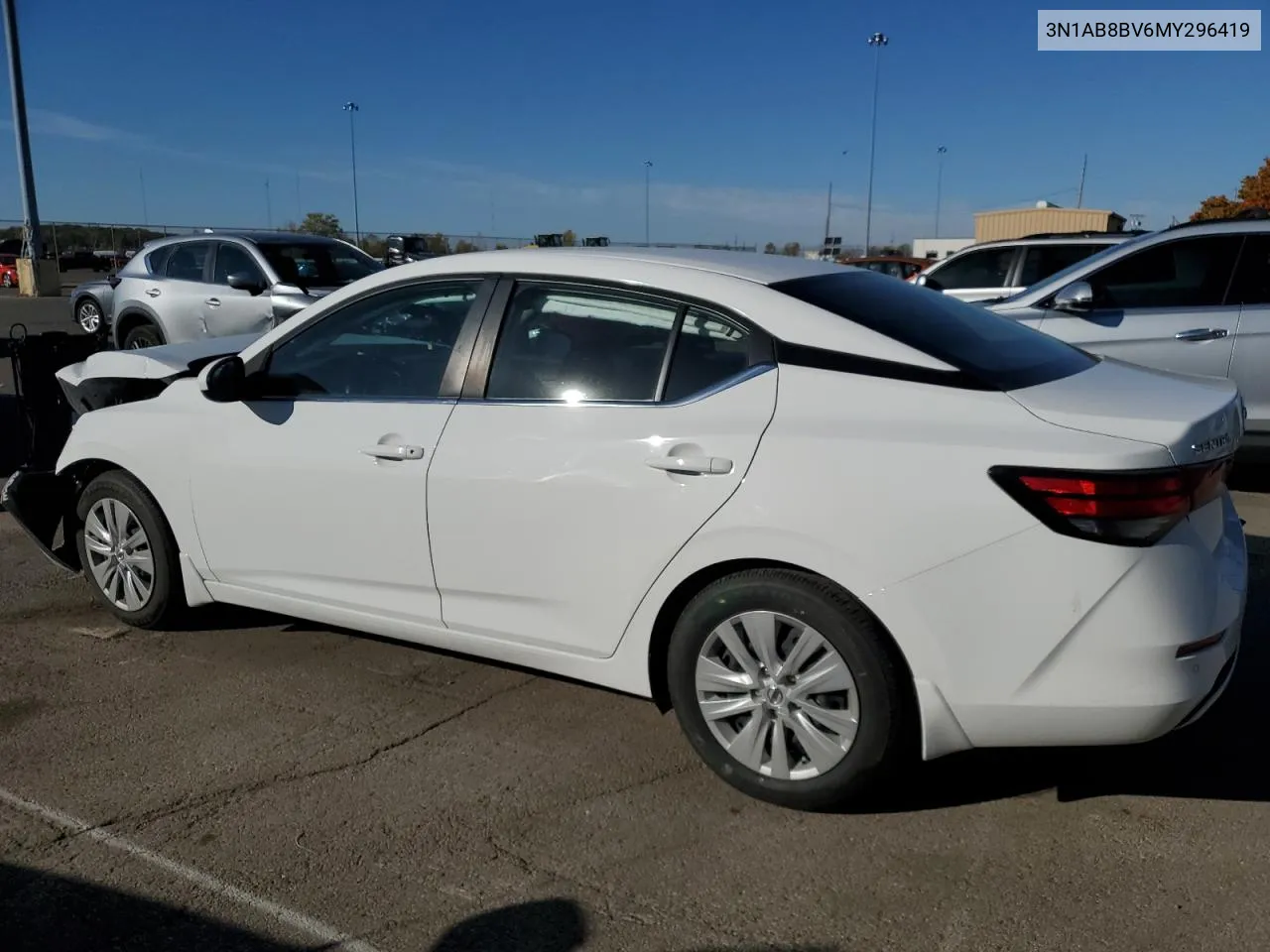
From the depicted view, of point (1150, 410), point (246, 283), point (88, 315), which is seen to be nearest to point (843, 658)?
point (1150, 410)

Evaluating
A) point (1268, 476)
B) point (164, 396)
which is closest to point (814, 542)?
point (164, 396)

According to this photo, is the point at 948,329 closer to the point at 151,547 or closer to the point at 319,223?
the point at 151,547

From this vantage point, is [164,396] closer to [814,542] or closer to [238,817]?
[238,817]

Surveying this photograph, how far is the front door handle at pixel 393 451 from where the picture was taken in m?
3.67

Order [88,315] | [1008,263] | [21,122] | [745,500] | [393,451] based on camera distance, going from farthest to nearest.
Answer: [21,122]
[88,315]
[1008,263]
[393,451]
[745,500]

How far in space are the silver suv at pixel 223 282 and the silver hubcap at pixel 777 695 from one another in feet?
25.1

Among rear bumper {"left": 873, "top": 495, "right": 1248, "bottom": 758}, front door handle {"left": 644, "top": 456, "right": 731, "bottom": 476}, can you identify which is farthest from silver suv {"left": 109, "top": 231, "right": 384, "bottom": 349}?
rear bumper {"left": 873, "top": 495, "right": 1248, "bottom": 758}

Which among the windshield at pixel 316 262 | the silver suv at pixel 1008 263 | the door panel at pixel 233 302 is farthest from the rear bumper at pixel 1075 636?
the windshield at pixel 316 262

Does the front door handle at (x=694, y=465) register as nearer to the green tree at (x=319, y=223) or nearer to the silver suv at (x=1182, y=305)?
the silver suv at (x=1182, y=305)

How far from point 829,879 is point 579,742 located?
109cm

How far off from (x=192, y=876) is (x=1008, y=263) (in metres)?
9.50

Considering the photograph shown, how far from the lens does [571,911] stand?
2756 millimetres

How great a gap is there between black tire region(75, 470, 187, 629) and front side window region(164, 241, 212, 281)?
6.79 metres

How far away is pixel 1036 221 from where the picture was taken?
125 feet
